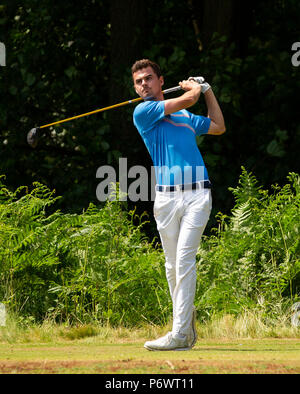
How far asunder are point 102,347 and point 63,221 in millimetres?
2027

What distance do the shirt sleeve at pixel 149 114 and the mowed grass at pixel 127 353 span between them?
62.6 inches

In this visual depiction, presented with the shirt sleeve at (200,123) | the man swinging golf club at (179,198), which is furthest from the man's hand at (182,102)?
the shirt sleeve at (200,123)

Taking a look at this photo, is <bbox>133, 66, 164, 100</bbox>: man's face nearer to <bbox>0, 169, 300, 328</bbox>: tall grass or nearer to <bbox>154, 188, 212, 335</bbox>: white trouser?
<bbox>154, 188, 212, 335</bbox>: white trouser

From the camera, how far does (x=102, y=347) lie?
236 inches

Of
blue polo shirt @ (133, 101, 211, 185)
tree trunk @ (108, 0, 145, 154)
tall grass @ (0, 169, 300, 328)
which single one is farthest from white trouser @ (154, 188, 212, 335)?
tree trunk @ (108, 0, 145, 154)

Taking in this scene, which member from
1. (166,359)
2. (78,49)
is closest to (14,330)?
(166,359)

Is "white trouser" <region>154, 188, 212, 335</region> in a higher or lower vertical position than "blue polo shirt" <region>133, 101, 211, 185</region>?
lower

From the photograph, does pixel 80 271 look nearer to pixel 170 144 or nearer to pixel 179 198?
pixel 179 198

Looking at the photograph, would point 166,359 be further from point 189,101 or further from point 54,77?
point 54,77

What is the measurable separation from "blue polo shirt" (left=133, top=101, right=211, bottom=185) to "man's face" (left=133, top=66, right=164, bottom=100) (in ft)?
0.61

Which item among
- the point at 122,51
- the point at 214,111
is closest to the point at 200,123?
the point at 214,111

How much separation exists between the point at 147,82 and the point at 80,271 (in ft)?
6.75

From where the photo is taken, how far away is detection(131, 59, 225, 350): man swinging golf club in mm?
5594

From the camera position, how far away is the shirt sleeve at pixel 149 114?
18.5 feet
